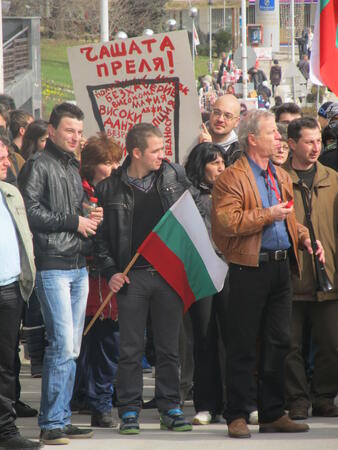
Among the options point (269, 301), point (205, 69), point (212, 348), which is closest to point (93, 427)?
point (212, 348)

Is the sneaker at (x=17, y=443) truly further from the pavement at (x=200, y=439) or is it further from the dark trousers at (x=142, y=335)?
the dark trousers at (x=142, y=335)

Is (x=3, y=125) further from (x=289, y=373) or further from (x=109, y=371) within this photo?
(x=289, y=373)

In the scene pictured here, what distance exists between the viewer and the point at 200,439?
24.3ft

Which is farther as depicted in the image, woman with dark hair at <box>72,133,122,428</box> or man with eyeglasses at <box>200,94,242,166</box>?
man with eyeglasses at <box>200,94,242,166</box>

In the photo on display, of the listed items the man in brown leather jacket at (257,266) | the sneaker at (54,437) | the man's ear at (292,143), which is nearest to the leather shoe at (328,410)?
the man in brown leather jacket at (257,266)

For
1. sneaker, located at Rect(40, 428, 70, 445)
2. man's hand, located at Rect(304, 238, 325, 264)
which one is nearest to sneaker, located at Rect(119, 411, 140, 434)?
sneaker, located at Rect(40, 428, 70, 445)

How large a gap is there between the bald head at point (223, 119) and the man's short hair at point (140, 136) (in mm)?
1377

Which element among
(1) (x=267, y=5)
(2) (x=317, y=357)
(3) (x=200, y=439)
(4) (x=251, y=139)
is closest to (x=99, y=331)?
(3) (x=200, y=439)

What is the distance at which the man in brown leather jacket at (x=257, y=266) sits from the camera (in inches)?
288

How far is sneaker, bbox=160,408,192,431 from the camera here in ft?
25.1

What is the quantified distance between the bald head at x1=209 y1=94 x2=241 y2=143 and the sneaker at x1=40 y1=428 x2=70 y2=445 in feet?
9.28

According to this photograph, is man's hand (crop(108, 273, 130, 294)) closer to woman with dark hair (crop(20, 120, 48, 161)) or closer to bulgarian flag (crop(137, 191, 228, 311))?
bulgarian flag (crop(137, 191, 228, 311))

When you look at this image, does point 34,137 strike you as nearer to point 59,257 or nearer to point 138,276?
point 138,276

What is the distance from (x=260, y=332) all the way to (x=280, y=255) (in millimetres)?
560
